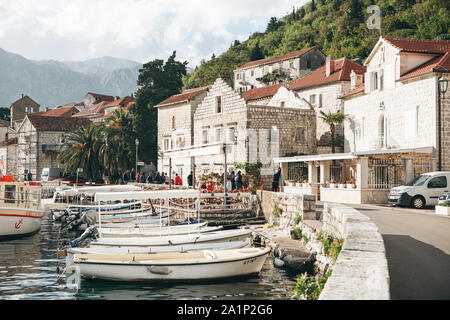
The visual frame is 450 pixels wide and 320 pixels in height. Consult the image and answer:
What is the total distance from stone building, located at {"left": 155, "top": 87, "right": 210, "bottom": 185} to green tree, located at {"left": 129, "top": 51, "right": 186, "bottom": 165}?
5501 millimetres

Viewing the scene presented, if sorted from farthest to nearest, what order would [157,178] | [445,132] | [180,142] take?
1. [180,142]
2. [157,178]
3. [445,132]

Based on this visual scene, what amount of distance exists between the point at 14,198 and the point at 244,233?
13820 millimetres

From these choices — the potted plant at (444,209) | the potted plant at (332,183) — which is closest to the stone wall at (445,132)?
the potted plant at (332,183)

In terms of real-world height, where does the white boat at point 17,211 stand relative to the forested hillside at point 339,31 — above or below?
below

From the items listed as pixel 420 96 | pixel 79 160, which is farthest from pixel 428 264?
pixel 79 160

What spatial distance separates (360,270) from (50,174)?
62.1 m

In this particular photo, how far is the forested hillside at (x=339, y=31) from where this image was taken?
211ft

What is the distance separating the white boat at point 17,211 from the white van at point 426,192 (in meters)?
17.4

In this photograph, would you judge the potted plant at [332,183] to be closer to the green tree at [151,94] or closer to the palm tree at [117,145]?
the palm tree at [117,145]

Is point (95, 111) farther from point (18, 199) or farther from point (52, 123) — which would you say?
point (18, 199)

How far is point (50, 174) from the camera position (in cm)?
6288

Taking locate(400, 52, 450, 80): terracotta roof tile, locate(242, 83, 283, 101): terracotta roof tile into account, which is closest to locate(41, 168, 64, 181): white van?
locate(242, 83, 283, 101): terracotta roof tile

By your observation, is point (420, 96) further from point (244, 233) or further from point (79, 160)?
point (79, 160)

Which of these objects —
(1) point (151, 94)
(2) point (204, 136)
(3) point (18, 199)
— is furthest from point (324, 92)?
(3) point (18, 199)
